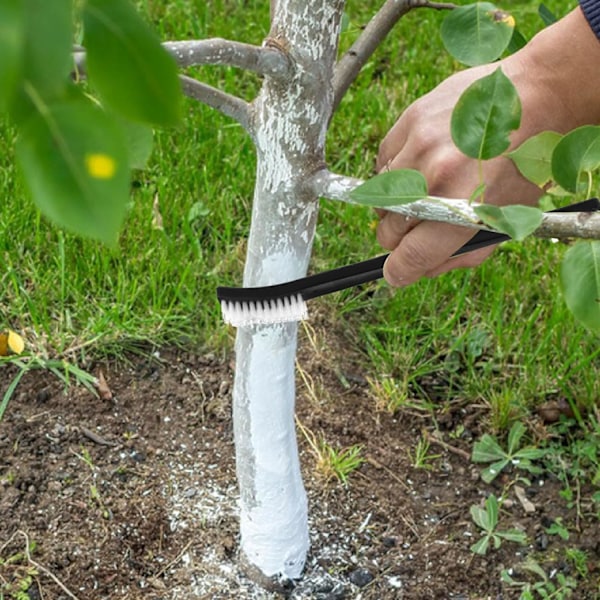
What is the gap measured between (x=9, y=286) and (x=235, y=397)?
29.3 inches

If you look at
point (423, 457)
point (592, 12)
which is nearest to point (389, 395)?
point (423, 457)

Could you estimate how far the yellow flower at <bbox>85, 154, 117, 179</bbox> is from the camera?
13.5 inches

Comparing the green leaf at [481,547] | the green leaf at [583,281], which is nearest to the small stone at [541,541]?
the green leaf at [481,547]

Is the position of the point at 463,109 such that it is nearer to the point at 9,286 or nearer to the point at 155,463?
the point at 155,463

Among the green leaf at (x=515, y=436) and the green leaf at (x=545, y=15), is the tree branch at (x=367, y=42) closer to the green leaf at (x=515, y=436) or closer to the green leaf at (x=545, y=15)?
the green leaf at (x=545, y=15)

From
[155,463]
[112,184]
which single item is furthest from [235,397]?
[112,184]

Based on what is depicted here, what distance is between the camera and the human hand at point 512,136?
1.04 m

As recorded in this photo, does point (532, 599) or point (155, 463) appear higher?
point (155, 463)

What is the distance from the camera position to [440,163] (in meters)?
1.05

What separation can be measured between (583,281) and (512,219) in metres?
0.11

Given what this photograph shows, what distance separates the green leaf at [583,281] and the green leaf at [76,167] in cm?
52

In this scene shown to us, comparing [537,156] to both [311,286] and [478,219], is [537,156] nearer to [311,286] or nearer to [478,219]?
[478,219]

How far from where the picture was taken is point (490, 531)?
150 centimetres

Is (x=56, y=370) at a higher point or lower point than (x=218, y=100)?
lower
